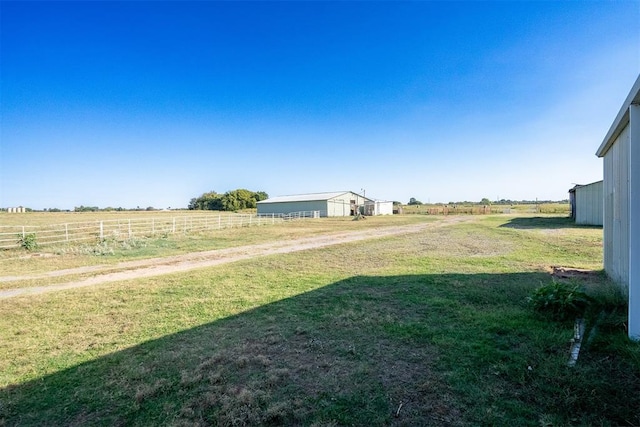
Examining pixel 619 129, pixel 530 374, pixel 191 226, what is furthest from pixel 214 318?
pixel 191 226

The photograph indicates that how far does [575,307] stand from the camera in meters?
4.46

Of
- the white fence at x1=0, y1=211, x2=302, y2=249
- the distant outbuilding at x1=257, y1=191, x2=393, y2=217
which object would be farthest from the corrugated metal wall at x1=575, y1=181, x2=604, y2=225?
the distant outbuilding at x1=257, y1=191, x2=393, y2=217

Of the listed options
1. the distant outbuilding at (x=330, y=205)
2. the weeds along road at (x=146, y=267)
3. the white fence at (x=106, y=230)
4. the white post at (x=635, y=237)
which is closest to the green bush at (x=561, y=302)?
the white post at (x=635, y=237)

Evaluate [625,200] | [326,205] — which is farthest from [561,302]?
[326,205]

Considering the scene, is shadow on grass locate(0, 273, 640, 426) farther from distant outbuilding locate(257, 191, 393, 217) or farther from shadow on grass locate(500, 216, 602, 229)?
distant outbuilding locate(257, 191, 393, 217)

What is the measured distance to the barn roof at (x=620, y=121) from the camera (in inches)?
149

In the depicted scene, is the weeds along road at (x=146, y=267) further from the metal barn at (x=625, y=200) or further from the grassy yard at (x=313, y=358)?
the metal barn at (x=625, y=200)

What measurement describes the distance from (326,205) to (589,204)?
30.3 m

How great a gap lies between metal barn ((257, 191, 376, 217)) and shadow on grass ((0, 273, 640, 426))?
1612 inches

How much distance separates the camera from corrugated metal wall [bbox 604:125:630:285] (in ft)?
16.6

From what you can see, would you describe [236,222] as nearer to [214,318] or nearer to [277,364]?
[214,318]

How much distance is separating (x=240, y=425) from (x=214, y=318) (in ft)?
9.16

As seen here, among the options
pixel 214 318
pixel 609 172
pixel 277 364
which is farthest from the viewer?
pixel 609 172

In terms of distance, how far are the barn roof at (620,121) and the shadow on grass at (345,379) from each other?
9.89 feet
